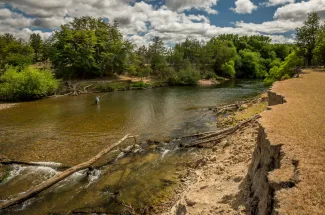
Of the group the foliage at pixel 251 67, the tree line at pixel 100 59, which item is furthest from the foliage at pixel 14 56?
the foliage at pixel 251 67

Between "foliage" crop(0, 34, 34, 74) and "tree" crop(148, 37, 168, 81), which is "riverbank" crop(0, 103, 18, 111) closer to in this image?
"foliage" crop(0, 34, 34, 74)

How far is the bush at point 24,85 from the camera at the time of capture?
46.0 meters

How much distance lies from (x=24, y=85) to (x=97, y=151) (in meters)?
34.4

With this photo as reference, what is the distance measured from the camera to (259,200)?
836 centimetres

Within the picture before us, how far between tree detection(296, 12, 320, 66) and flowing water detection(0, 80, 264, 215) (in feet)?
66.7

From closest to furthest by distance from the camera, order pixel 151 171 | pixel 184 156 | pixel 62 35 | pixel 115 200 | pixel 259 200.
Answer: pixel 259 200
pixel 115 200
pixel 151 171
pixel 184 156
pixel 62 35

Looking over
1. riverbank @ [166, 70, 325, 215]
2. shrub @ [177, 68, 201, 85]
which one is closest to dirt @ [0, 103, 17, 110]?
riverbank @ [166, 70, 325, 215]

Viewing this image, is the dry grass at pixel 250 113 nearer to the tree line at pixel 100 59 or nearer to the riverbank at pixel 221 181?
the riverbank at pixel 221 181

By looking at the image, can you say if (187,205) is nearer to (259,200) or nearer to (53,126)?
(259,200)

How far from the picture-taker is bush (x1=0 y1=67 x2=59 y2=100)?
46.0 m

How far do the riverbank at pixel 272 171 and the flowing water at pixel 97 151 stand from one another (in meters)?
2.26

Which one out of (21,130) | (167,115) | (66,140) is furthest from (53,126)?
(167,115)

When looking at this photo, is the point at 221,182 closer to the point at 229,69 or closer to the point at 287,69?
the point at 287,69

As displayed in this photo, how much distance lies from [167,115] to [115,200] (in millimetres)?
19178
